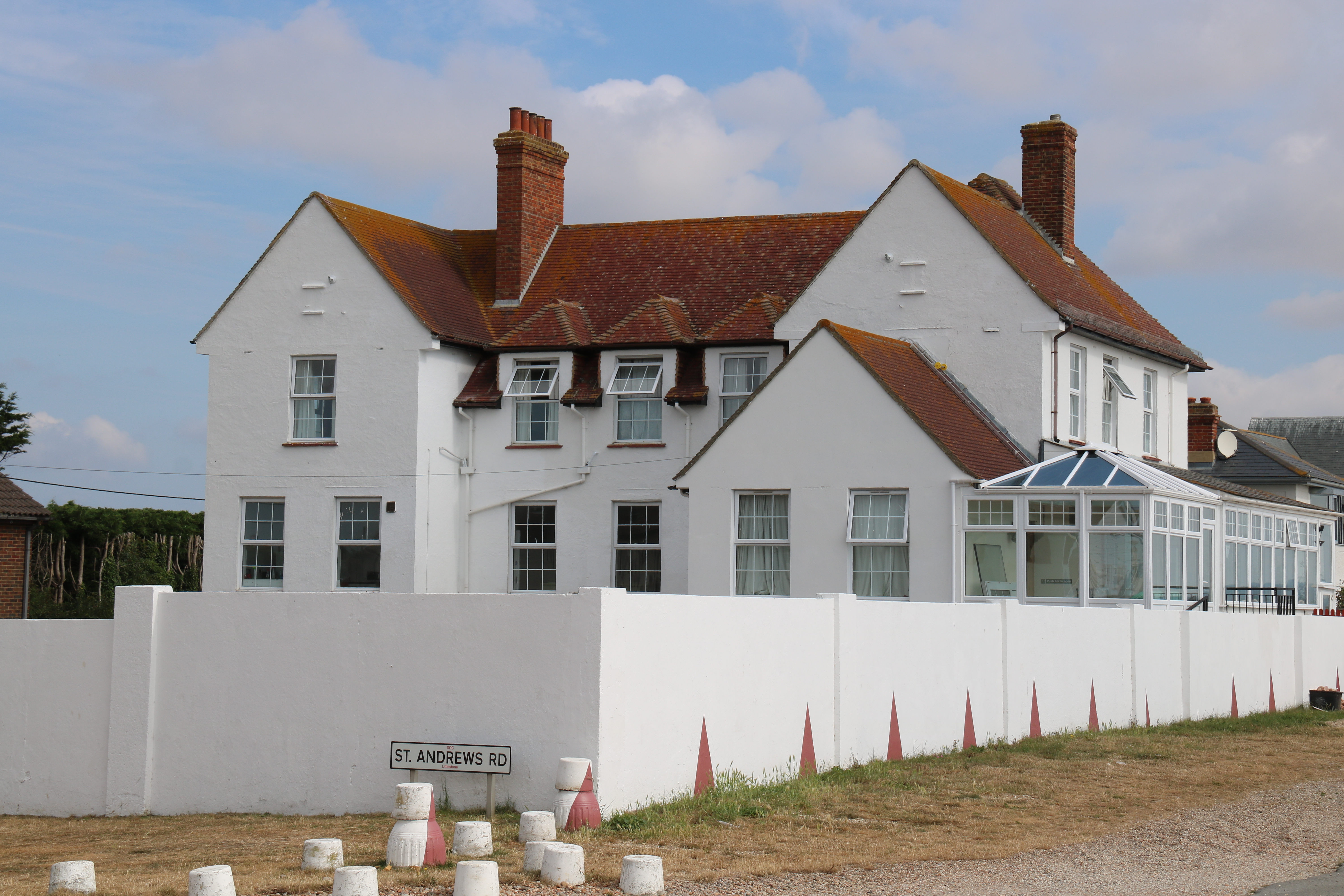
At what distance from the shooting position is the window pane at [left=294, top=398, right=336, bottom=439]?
92.9 ft

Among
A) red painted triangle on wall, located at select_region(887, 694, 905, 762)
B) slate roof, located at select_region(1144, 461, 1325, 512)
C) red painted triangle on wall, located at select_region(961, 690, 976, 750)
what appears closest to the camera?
red painted triangle on wall, located at select_region(887, 694, 905, 762)

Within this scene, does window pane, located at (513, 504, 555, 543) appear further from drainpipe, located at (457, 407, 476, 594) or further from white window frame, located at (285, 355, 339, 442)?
white window frame, located at (285, 355, 339, 442)

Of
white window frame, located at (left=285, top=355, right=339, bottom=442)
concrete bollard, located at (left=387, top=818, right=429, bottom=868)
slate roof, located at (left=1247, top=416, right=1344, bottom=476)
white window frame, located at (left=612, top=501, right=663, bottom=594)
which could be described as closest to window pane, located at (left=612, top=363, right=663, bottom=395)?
white window frame, located at (left=612, top=501, right=663, bottom=594)

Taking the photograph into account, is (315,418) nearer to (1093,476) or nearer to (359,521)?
(359,521)

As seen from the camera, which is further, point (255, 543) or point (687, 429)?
point (255, 543)

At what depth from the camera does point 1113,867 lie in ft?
32.7

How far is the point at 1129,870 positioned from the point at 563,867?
3853 millimetres

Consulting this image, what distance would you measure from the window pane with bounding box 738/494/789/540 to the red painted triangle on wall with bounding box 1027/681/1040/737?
728 cm

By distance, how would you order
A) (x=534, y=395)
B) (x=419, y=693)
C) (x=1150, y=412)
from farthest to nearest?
1. (x=1150, y=412)
2. (x=534, y=395)
3. (x=419, y=693)

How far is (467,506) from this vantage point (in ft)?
93.6

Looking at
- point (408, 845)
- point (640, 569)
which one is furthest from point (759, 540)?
point (408, 845)

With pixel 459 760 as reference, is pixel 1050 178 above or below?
above

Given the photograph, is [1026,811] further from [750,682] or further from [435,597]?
[435,597]

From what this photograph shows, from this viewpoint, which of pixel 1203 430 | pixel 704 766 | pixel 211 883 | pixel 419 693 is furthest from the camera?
pixel 1203 430
